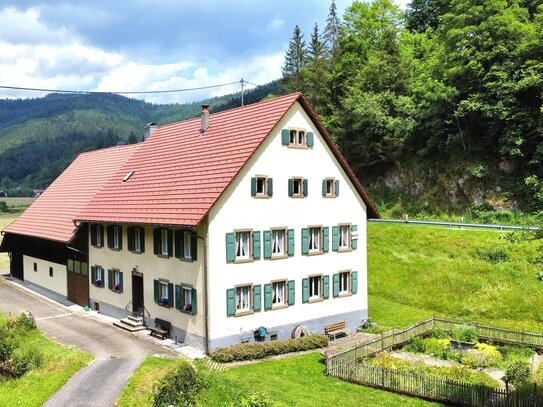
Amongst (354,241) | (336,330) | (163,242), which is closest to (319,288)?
(336,330)

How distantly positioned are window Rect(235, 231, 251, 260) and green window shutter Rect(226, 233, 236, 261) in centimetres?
42

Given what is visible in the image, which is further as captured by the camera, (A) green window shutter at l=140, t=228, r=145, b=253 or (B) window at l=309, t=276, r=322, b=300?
(A) green window shutter at l=140, t=228, r=145, b=253

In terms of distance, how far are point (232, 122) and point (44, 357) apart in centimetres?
1538

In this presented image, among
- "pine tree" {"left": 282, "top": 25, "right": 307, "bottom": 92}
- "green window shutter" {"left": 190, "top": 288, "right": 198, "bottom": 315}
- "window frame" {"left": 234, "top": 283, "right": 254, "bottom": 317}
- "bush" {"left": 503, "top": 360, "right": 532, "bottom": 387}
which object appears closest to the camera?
"bush" {"left": 503, "top": 360, "right": 532, "bottom": 387}

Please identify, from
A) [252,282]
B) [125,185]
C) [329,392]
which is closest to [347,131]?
[125,185]

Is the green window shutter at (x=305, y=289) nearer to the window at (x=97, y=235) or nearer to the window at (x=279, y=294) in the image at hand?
the window at (x=279, y=294)

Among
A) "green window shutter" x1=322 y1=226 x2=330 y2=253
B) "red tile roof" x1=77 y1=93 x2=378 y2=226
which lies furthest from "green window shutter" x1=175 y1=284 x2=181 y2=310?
"green window shutter" x1=322 y1=226 x2=330 y2=253

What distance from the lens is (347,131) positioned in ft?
187

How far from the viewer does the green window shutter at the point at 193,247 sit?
24.3 meters

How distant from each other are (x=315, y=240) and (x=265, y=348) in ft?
23.2

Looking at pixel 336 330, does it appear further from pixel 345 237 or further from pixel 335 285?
pixel 345 237

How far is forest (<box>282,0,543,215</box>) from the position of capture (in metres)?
42.2

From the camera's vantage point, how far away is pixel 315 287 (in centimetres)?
2841

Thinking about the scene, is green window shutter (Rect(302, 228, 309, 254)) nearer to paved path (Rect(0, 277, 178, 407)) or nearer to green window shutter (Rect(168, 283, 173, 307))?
green window shutter (Rect(168, 283, 173, 307))
